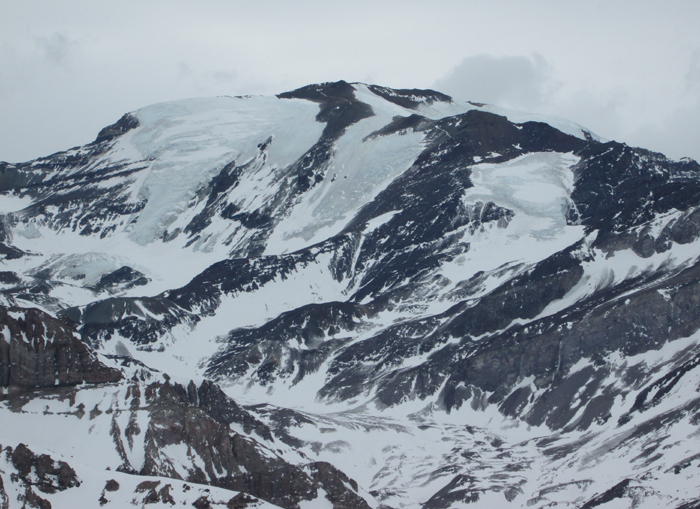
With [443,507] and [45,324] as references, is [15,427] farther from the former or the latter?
[443,507]

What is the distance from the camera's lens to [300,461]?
12362 cm

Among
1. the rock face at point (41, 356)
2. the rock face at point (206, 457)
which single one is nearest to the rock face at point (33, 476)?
the rock face at point (206, 457)

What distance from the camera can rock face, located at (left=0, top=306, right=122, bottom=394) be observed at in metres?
105

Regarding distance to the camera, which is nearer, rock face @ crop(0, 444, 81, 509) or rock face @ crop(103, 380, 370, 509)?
rock face @ crop(0, 444, 81, 509)

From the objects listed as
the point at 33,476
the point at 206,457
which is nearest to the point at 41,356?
the point at 206,457

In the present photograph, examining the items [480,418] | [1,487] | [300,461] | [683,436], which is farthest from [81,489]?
[480,418]

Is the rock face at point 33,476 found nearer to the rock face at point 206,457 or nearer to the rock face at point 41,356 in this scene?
the rock face at point 206,457

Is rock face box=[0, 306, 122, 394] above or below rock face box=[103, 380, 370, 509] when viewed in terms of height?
above

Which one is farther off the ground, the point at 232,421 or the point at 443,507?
the point at 232,421

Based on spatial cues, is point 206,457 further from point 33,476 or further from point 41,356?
point 33,476

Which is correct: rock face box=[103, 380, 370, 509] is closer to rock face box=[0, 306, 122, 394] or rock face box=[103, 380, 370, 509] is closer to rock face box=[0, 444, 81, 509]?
rock face box=[0, 306, 122, 394]

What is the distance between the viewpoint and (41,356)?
108 m

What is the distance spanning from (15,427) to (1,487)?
17.9 m

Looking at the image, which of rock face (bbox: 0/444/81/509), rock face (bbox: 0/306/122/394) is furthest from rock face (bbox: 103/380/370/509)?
rock face (bbox: 0/444/81/509)
